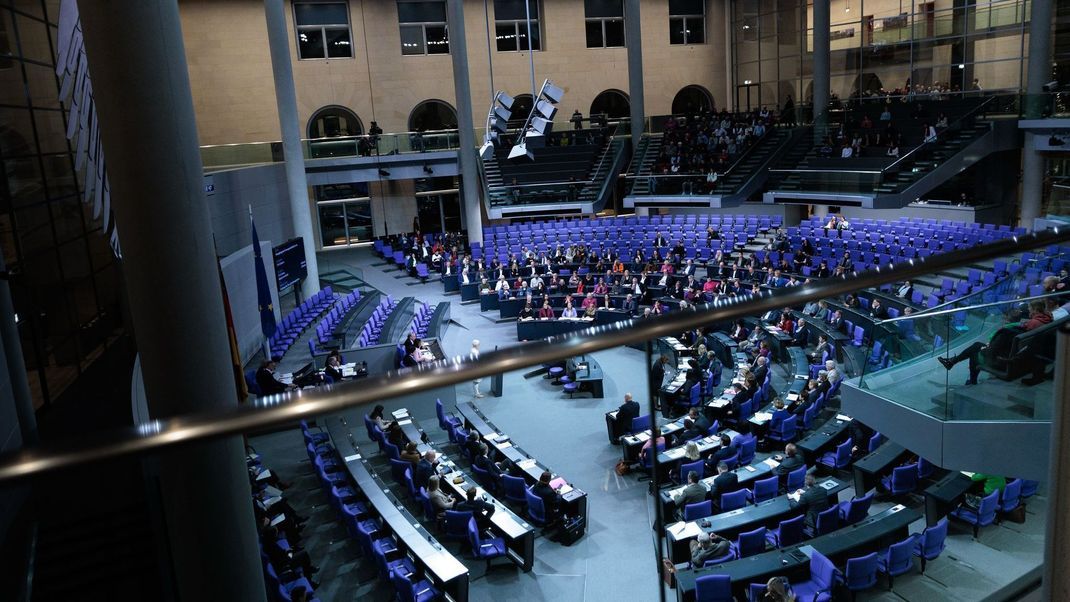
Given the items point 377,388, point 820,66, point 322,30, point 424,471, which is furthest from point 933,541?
point 322,30

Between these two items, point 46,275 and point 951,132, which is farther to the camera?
point 951,132

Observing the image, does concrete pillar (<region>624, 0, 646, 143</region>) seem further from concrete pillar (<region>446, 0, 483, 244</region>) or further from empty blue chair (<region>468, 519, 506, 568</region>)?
empty blue chair (<region>468, 519, 506, 568</region>)

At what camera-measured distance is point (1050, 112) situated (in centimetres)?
2105

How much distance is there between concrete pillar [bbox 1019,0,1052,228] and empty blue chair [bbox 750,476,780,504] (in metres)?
17.4

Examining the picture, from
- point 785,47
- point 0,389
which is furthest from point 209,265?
point 785,47

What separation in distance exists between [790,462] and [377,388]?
1003 centimetres

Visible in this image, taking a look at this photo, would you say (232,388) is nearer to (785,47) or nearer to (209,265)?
(209,265)

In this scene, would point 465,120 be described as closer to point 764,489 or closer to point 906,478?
point 764,489

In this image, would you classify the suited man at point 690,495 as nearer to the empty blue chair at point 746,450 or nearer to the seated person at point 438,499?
the empty blue chair at point 746,450

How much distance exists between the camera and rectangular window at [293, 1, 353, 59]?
30.7m

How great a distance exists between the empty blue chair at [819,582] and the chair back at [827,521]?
1.06 meters

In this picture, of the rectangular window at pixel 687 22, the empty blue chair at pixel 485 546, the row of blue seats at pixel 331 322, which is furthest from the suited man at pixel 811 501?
the rectangular window at pixel 687 22

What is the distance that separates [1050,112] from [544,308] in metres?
15.3

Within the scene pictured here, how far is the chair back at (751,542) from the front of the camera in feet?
26.7
